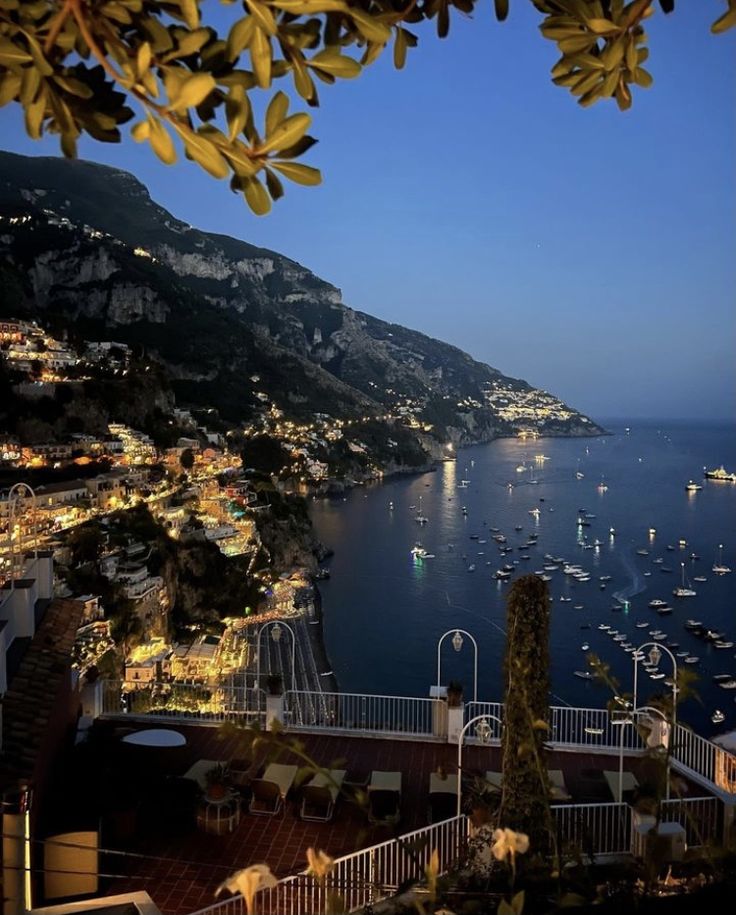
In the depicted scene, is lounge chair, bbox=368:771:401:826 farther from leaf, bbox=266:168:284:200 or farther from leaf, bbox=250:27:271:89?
leaf, bbox=250:27:271:89

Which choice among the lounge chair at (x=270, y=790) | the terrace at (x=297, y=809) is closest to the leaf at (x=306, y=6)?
the terrace at (x=297, y=809)

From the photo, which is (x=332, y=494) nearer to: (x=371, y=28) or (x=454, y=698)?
(x=454, y=698)

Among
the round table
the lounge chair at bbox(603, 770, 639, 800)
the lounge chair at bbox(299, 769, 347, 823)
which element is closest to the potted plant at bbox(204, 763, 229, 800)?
the round table

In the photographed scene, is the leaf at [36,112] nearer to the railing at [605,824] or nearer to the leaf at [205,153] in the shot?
the leaf at [205,153]

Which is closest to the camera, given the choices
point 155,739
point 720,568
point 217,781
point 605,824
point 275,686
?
point 605,824

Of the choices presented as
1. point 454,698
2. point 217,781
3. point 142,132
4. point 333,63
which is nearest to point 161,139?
point 142,132

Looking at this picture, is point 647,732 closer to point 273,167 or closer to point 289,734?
point 273,167

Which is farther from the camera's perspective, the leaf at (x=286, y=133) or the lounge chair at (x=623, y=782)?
the lounge chair at (x=623, y=782)
